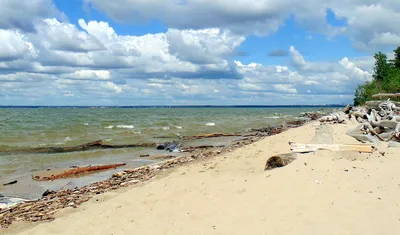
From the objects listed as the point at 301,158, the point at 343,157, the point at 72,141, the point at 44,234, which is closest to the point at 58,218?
the point at 44,234

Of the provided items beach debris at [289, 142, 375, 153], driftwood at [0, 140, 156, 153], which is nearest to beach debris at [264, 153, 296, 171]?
beach debris at [289, 142, 375, 153]

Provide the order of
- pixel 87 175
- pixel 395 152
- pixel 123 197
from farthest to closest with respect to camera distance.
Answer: pixel 87 175, pixel 395 152, pixel 123 197

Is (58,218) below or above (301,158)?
below

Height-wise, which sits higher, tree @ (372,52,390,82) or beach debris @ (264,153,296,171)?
tree @ (372,52,390,82)

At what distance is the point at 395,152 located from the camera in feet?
32.1

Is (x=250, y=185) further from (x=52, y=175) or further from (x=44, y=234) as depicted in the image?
(x=52, y=175)

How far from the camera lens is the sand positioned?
564 cm

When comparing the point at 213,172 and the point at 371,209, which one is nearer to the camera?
the point at 371,209

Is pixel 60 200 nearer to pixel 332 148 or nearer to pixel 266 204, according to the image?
pixel 266 204

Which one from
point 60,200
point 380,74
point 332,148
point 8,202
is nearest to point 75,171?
point 8,202

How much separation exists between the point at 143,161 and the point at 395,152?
1047 centimetres

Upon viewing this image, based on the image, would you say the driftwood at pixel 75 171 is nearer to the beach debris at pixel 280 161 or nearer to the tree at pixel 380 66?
the beach debris at pixel 280 161

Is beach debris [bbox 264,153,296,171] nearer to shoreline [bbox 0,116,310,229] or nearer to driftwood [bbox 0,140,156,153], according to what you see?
shoreline [bbox 0,116,310,229]

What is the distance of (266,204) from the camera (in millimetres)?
6586
